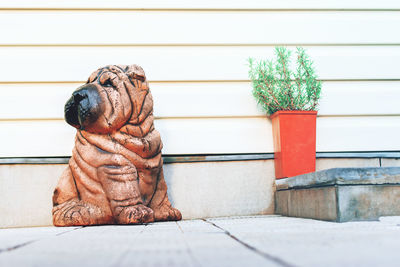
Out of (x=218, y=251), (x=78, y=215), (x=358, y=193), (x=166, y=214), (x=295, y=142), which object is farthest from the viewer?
(x=295, y=142)

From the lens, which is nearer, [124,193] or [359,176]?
[359,176]

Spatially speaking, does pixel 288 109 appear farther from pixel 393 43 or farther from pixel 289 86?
pixel 393 43

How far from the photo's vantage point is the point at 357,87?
329cm

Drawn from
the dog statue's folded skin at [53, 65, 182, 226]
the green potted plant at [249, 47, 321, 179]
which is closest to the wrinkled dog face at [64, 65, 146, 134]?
the dog statue's folded skin at [53, 65, 182, 226]

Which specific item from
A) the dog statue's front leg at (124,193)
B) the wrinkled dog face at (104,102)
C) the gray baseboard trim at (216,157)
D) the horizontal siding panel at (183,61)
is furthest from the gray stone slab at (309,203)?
the wrinkled dog face at (104,102)

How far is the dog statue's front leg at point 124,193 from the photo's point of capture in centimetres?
220

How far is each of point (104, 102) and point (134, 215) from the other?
741 mm

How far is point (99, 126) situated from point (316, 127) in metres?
1.78

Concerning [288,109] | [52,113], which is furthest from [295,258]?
[52,113]

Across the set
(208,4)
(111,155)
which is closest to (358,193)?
(111,155)

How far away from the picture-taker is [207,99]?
3.16 metres

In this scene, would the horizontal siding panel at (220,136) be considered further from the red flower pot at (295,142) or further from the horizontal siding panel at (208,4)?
the horizontal siding panel at (208,4)

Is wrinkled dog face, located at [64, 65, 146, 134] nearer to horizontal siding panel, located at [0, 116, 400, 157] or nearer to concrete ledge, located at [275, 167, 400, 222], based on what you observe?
horizontal siding panel, located at [0, 116, 400, 157]

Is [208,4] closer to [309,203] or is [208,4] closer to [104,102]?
[104,102]
